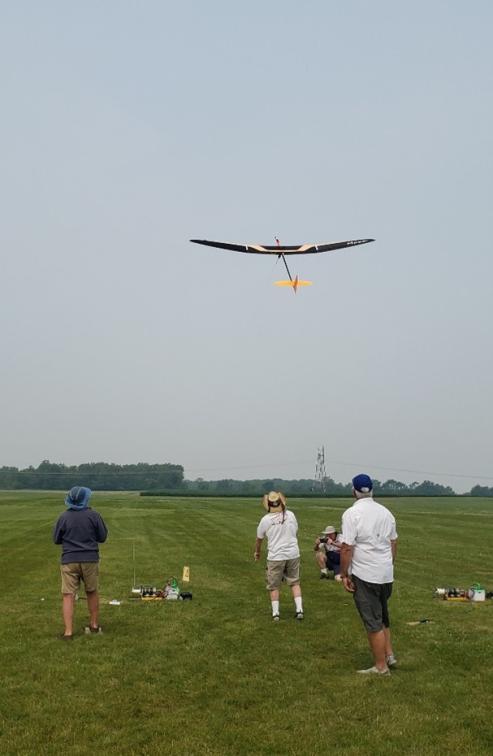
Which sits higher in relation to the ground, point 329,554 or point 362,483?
point 362,483

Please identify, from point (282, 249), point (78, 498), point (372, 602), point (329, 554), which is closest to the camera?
point (372, 602)

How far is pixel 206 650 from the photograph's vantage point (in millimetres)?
Result: 9656

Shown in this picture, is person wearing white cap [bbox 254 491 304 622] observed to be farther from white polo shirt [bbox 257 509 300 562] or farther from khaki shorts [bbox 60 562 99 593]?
khaki shorts [bbox 60 562 99 593]

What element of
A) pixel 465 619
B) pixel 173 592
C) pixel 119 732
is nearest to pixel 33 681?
pixel 119 732

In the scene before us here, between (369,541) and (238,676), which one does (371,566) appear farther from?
(238,676)

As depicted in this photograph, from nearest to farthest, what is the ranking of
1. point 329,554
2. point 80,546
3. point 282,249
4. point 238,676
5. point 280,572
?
point 238,676 → point 80,546 → point 280,572 → point 329,554 → point 282,249

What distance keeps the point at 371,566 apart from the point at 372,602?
1.39ft

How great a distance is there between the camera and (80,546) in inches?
415

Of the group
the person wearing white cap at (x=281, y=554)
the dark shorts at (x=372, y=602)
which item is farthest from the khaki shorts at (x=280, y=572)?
the dark shorts at (x=372, y=602)

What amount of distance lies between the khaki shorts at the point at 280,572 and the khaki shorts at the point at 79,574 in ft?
10.1

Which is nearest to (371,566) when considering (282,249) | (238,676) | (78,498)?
(238,676)

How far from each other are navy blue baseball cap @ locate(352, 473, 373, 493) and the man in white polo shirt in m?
0.07

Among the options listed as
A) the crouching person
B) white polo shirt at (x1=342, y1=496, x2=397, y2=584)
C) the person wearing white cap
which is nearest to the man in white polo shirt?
white polo shirt at (x1=342, y1=496, x2=397, y2=584)

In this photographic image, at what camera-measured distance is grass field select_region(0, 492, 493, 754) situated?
636 centimetres
